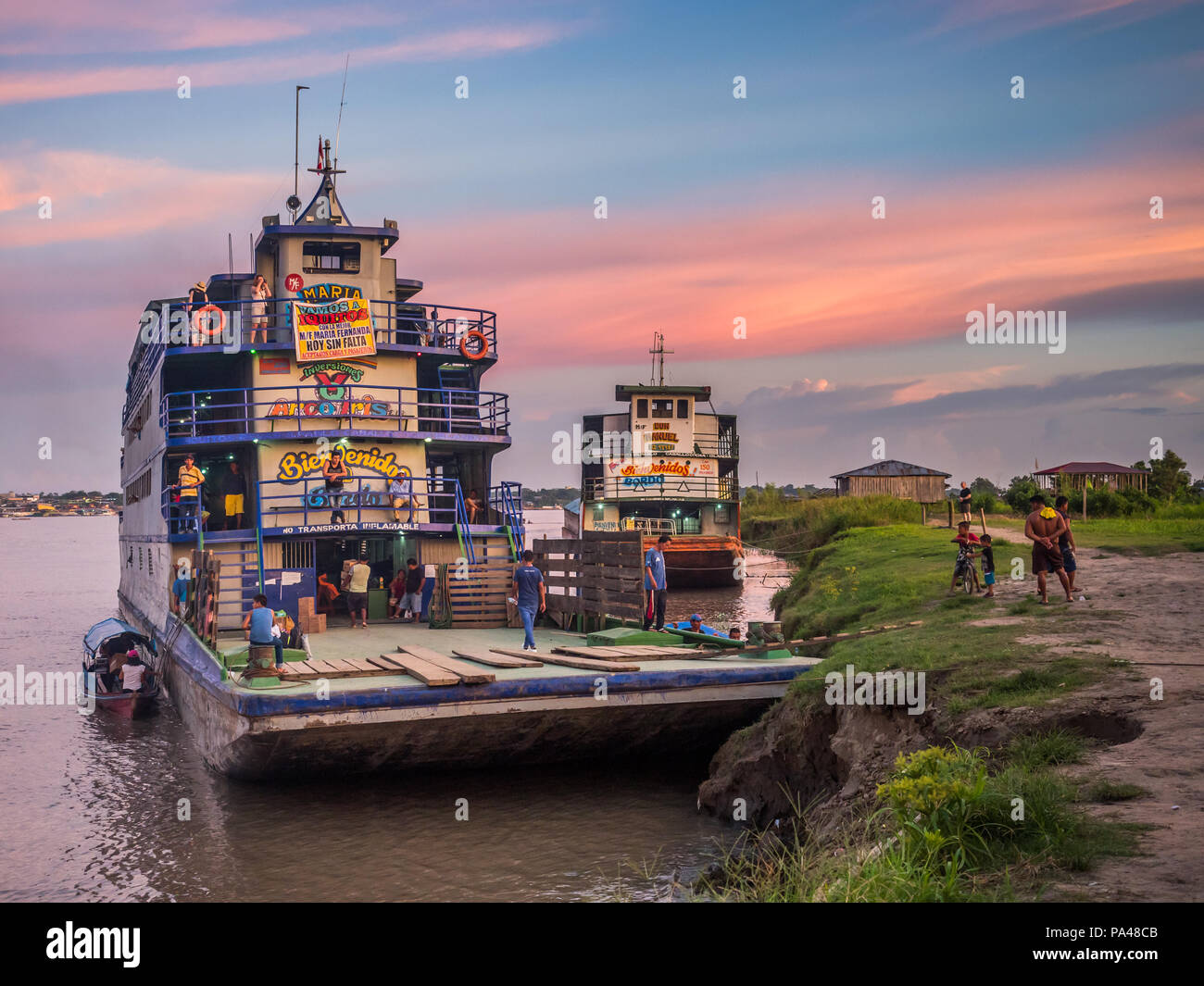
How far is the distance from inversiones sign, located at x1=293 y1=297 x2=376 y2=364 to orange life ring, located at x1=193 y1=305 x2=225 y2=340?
1432 millimetres

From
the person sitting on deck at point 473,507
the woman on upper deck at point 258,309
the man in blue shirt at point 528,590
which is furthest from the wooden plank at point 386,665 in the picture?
the woman on upper deck at point 258,309

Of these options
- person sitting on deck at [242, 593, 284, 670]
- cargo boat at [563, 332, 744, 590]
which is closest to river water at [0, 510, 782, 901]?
person sitting on deck at [242, 593, 284, 670]

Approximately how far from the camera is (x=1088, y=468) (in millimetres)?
56531

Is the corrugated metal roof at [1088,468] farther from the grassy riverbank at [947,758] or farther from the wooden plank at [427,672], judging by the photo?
the wooden plank at [427,672]

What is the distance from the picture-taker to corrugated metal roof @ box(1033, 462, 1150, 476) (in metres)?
55.5

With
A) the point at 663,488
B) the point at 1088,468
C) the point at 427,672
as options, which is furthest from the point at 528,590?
the point at 1088,468

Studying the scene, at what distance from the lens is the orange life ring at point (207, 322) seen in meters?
19.7

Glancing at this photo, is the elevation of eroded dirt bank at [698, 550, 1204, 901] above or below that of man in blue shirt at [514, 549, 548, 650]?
below

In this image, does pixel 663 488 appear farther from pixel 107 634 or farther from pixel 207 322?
pixel 107 634

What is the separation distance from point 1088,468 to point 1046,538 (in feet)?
151

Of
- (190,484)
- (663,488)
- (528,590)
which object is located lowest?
(528,590)

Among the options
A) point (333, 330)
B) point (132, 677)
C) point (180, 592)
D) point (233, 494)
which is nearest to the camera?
point (180, 592)

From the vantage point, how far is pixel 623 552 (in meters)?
16.1

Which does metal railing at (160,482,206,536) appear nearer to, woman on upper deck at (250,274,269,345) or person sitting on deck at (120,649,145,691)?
person sitting on deck at (120,649,145,691)
